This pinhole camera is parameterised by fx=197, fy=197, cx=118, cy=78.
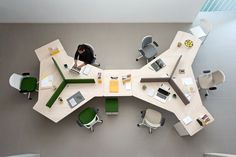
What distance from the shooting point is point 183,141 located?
4.04 meters

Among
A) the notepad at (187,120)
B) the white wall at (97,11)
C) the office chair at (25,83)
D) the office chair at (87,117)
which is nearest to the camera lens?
the notepad at (187,120)

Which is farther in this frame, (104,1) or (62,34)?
(62,34)

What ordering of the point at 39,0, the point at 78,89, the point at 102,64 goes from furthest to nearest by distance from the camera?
the point at 102,64, the point at 39,0, the point at 78,89

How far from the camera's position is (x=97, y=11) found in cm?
440

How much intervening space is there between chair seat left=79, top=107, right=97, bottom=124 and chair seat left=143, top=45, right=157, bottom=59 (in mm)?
1647

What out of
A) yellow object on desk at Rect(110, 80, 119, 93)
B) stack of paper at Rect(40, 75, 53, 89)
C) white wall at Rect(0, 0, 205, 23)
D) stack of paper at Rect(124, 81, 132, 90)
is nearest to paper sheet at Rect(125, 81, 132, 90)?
stack of paper at Rect(124, 81, 132, 90)

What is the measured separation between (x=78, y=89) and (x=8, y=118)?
5.58 feet

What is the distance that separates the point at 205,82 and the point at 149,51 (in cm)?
133

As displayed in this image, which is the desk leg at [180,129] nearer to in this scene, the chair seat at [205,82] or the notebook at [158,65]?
the chair seat at [205,82]

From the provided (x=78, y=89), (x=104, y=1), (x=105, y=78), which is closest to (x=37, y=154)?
(x=78, y=89)

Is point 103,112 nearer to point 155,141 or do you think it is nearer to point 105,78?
point 105,78

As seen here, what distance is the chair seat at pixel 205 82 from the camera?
13.1 ft

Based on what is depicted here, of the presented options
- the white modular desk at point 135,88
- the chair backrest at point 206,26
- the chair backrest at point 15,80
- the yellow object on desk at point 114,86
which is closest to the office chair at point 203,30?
the chair backrest at point 206,26

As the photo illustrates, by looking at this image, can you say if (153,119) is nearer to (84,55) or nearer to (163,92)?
(163,92)
